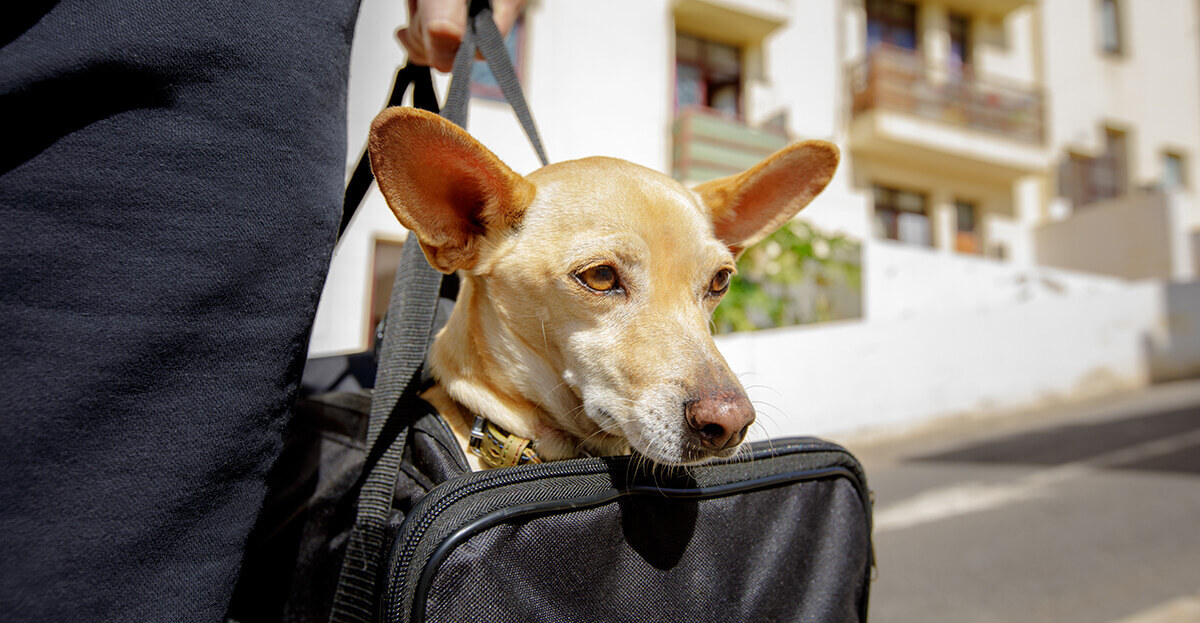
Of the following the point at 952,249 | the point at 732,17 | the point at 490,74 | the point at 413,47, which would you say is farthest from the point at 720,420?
the point at 952,249

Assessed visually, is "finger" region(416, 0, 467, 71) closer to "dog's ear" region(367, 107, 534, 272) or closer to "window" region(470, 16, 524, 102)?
"dog's ear" region(367, 107, 534, 272)

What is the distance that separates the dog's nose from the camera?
1.10 metres

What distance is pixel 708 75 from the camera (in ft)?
38.1

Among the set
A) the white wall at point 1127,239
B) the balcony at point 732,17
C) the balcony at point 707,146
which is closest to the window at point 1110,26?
the white wall at point 1127,239

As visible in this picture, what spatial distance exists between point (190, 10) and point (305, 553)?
0.94 meters

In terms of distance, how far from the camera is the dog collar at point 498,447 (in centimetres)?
129

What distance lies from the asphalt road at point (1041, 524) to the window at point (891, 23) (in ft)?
29.4

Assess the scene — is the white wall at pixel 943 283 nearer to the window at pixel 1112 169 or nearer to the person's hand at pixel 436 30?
the window at pixel 1112 169

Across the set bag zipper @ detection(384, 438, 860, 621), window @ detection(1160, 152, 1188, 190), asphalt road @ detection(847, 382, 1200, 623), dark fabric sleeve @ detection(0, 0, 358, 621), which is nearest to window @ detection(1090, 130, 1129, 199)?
window @ detection(1160, 152, 1188, 190)

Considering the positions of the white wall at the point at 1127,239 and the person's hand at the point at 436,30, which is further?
the white wall at the point at 1127,239

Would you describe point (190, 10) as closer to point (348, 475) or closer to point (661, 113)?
point (348, 475)

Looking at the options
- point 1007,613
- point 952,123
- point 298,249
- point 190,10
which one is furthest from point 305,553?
point 952,123

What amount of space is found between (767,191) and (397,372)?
0.97 metres

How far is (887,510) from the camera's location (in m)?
4.88
